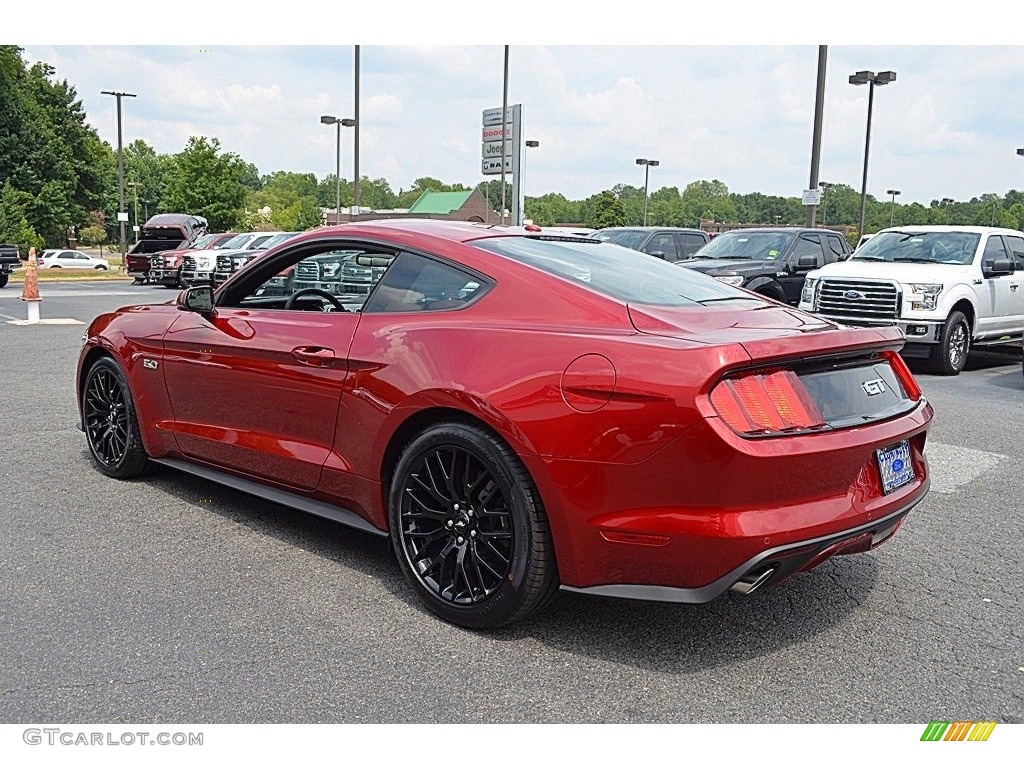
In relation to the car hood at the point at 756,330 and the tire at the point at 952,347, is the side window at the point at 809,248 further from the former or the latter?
the car hood at the point at 756,330

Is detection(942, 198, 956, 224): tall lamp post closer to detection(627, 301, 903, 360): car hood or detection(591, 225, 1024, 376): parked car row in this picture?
detection(591, 225, 1024, 376): parked car row

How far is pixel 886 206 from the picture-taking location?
101812mm

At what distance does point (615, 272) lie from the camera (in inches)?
162

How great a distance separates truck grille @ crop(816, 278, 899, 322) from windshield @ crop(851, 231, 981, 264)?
1117 millimetres

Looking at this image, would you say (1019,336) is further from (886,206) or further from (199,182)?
(886,206)

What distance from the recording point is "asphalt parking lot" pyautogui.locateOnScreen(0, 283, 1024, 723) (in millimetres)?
3043

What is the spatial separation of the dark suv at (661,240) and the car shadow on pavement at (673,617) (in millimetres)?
13524

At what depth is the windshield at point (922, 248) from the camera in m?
12.2

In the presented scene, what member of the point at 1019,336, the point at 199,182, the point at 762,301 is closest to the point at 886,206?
the point at 199,182

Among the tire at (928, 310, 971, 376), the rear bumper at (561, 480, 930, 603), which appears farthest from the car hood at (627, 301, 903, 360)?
the tire at (928, 310, 971, 376)

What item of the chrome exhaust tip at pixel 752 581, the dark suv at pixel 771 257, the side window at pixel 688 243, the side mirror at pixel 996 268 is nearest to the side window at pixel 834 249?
the dark suv at pixel 771 257

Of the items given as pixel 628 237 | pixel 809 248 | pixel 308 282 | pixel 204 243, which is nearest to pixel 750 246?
pixel 809 248

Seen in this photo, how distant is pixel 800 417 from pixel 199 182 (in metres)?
57.5

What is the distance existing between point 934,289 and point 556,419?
9346 millimetres
